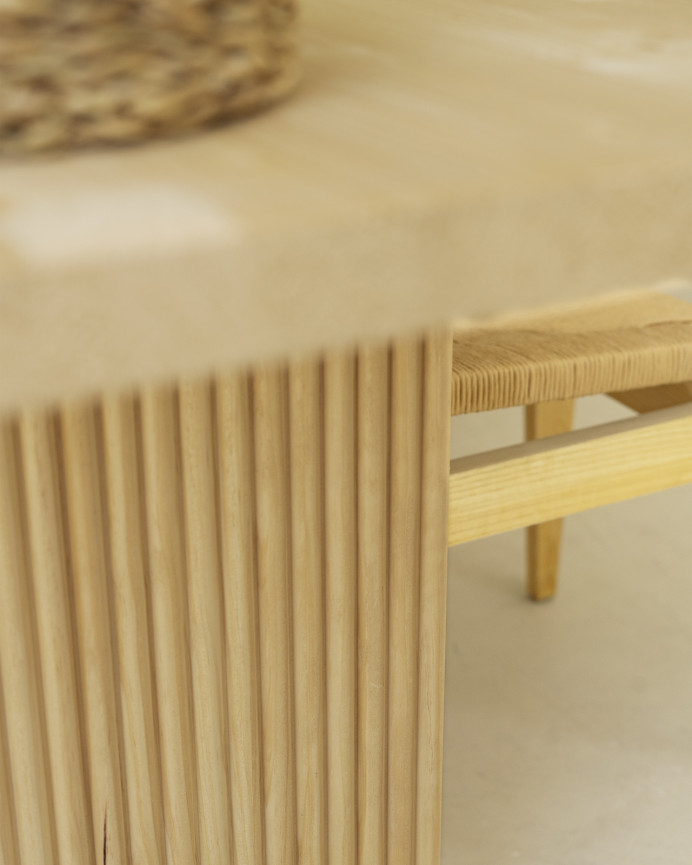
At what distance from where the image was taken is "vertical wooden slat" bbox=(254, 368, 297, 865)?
562mm

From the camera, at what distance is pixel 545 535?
1.38 m

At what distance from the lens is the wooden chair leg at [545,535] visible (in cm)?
130

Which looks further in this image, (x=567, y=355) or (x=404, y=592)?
(x=567, y=355)

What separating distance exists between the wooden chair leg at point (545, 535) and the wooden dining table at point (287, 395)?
662 mm

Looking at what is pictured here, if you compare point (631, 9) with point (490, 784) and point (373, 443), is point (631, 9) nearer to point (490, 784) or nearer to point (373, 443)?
point (373, 443)

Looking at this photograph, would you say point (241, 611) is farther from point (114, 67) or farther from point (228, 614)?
point (114, 67)

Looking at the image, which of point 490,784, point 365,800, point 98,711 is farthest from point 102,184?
point 490,784

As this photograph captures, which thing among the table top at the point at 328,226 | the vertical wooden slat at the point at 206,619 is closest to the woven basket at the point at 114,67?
the table top at the point at 328,226

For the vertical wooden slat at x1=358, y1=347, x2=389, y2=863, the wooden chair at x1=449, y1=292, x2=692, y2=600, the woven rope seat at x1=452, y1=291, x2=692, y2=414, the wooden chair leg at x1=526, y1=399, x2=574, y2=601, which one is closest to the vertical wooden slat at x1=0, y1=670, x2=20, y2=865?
the vertical wooden slat at x1=358, y1=347, x2=389, y2=863

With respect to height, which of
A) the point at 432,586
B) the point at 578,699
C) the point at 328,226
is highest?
the point at 328,226

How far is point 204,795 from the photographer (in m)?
0.65

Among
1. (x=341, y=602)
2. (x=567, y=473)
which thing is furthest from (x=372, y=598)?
(x=567, y=473)

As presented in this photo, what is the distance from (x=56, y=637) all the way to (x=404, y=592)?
0.69 feet

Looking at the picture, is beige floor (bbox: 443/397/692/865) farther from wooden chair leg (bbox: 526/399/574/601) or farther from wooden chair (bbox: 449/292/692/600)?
wooden chair (bbox: 449/292/692/600)
